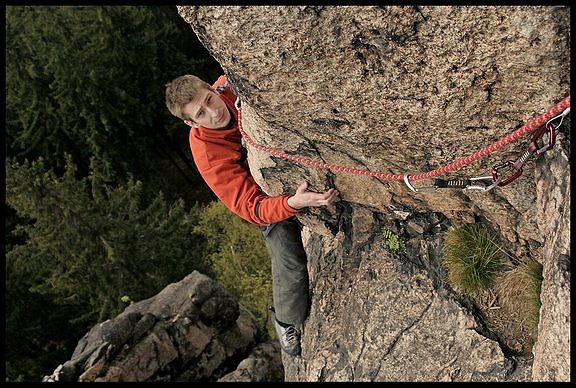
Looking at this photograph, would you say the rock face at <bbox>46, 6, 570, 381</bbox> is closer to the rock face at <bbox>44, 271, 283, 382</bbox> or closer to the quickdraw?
the quickdraw

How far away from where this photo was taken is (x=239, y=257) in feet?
67.0

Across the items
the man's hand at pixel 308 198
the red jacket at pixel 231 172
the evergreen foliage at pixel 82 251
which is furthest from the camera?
the evergreen foliage at pixel 82 251

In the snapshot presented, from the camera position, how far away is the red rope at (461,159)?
3.90m

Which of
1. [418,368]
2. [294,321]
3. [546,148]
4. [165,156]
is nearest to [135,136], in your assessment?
[165,156]

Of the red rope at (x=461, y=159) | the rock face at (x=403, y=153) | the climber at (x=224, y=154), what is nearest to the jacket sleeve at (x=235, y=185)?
the climber at (x=224, y=154)

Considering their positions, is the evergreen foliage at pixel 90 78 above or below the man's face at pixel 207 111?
above

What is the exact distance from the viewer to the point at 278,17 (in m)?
4.01

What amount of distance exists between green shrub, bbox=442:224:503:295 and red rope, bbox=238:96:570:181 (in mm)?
1092

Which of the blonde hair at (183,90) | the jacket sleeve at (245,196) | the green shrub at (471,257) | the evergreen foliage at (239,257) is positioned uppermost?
the blonde hair at (183,90)

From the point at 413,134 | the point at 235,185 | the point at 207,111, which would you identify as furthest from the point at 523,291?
the point at 207,111

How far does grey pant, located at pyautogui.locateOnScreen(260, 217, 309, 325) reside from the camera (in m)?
7.27

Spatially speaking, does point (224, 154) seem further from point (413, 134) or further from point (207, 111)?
point (413, 134)

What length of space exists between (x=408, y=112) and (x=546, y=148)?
1.01 metres

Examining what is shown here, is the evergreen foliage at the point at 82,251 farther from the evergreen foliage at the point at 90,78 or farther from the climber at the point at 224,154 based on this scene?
the climber at the point at 224,154
